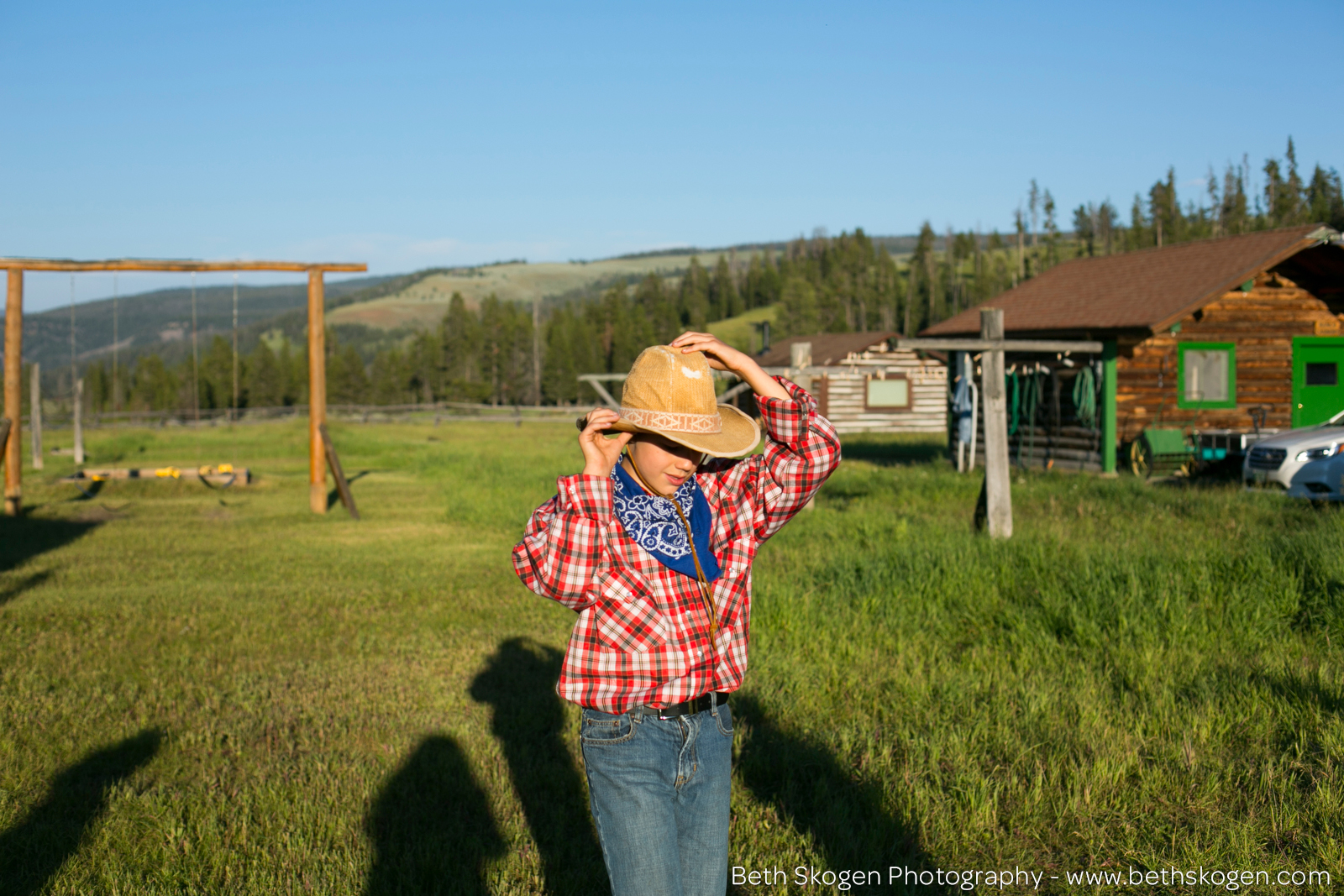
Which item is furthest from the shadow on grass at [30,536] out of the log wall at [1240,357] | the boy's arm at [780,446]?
the log wall at [1240,357]

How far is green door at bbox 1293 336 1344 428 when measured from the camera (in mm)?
20016

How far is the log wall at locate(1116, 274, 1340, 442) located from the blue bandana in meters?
19.0

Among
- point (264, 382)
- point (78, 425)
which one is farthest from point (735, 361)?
point (264, 382)

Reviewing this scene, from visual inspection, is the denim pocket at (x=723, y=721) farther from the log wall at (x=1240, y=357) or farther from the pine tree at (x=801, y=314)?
the pine tree at (x=801, y=314)

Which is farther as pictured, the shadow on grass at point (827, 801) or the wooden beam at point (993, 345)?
the wooden beam at point (993, 345)

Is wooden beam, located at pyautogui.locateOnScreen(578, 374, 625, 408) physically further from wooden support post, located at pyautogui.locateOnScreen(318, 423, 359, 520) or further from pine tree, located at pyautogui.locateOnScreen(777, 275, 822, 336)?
pine tree, located at pyautogui.locateOnScreen(777, 275, 822, 336)

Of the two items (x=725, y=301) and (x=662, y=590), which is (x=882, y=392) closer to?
(x=662, y=590)

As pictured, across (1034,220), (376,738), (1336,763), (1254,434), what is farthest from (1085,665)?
(1034,220)

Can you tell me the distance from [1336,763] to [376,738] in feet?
16.1

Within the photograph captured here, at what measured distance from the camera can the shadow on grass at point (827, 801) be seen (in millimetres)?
4148

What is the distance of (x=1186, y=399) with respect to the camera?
1983cm

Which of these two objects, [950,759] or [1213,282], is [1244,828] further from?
[1213,282]

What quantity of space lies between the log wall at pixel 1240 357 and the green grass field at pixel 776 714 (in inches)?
361

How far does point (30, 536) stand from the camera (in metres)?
13.7
